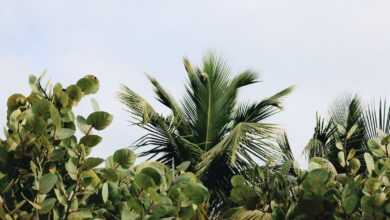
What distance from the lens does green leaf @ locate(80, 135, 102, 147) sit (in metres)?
2.13

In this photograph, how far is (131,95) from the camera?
987 centimetres

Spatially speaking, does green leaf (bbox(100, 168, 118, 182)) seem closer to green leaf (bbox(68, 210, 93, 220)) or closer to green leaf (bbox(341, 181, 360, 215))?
green leaf (bbox(68, 210, 93, 220))

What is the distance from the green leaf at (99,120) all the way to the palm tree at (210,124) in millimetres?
6676

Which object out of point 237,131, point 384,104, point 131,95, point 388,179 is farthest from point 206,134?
point 388,179

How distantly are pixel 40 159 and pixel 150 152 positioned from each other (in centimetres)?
745

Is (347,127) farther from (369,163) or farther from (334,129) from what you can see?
(369,163)

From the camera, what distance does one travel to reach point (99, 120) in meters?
2.13

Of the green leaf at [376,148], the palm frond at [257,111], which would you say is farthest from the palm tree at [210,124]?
the green leaf at [376,148]

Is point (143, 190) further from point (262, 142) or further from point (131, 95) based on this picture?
point (131, 95)

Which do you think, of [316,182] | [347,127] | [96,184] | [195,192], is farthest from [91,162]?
[347,127]

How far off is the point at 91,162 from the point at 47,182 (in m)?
0.17

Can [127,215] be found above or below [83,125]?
below

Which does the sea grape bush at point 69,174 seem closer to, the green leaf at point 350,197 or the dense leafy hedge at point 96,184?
the dense leafy hedge at point 96,184

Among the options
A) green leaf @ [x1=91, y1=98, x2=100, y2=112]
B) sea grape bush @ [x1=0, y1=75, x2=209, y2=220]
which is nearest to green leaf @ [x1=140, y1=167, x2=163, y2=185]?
sea grape bush @ [x1=0, y1=75, x2=209, y2=220]
